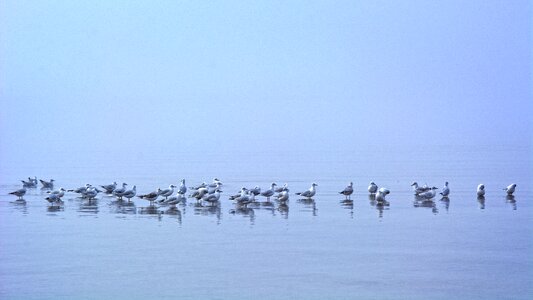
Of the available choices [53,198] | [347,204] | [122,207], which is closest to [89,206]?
[122,207]

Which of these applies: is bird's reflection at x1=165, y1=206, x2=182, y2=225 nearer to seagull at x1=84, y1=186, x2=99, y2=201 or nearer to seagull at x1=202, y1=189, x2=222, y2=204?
seagull at x1=202, y1=189, x2=222, y2=204

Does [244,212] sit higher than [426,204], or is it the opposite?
[426,204]

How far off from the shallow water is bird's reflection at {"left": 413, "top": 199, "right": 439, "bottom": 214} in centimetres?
9

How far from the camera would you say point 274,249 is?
24.7 metres

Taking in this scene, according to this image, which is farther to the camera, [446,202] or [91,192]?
[91,192]

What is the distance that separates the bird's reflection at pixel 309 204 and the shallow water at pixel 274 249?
0.12 m

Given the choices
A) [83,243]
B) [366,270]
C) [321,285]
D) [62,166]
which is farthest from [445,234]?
[62,166]

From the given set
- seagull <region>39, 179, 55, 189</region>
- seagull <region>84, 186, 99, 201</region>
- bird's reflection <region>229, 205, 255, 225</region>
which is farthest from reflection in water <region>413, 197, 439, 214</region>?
seagull <region>39, 179, 55, 189</region>

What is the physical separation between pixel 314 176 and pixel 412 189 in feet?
37.6

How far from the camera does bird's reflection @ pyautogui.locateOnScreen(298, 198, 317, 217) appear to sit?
3456cm

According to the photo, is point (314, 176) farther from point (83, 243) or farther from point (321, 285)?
Answer: point (321, 285)

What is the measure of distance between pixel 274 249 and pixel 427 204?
44.6ft

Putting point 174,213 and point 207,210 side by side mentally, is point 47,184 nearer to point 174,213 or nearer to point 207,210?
point 207,210

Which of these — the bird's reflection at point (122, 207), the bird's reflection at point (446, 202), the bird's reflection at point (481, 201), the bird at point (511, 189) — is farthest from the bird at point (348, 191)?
the bird's reflection at point (122, 207)
